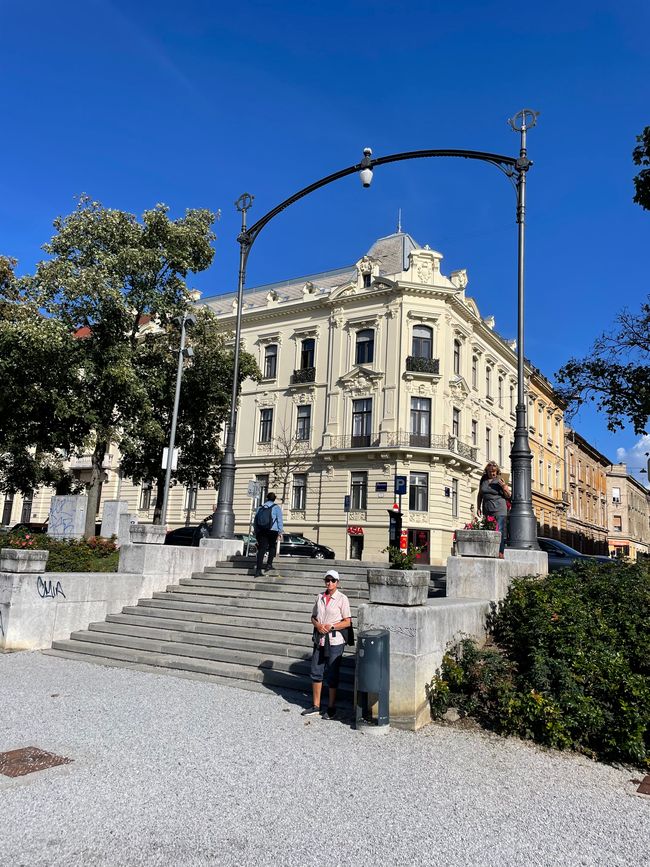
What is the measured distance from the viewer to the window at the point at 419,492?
3334cm

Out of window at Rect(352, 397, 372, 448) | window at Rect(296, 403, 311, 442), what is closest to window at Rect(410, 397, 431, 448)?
window at Rect(352, 397, 372, 448)

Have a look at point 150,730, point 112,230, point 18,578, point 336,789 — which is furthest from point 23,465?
point 336,789

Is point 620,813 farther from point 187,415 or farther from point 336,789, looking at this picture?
point 187,415

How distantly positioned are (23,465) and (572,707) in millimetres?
23115

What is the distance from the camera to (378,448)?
111 feet

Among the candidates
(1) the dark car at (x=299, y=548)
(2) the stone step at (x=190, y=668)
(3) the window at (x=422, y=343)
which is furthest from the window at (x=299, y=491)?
(2) the stone step at (x=190, y=668)

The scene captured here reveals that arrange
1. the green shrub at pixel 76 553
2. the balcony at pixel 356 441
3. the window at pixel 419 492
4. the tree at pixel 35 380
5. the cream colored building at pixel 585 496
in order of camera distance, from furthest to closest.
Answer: the cream colored building at pixel 585 496
the balcony at pixel 356 441
the window at pixel 419 492
the tree at pixel 35 380
the green shrub at pixel 76 553

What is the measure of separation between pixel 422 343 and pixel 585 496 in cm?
3868

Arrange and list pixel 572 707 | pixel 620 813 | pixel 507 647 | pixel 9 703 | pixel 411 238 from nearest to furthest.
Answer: pixel 620 813
pixel 572 707
pixel 9 703
pixel 507 647
pixel 411 238

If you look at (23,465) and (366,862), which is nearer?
(366,862)

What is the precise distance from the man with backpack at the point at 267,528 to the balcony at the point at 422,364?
23.5 meters

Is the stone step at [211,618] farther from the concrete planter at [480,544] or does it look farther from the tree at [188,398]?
the tree at [188,398]

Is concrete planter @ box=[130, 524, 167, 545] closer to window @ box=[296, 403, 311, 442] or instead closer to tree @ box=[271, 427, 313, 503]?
tree @ box=[271, 427, 313, 503]

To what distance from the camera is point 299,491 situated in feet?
120
